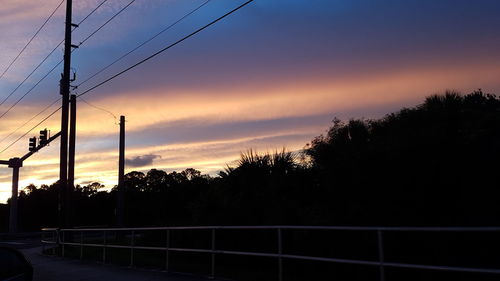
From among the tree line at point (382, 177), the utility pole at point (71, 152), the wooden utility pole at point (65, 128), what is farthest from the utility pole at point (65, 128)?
the tree line at point (382, 177)

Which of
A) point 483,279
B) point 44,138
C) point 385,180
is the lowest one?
point 483,279

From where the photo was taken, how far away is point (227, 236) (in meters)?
16.0

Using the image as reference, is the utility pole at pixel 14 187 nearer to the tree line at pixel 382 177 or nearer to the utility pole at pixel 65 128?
the utility pole at pixel 65 128

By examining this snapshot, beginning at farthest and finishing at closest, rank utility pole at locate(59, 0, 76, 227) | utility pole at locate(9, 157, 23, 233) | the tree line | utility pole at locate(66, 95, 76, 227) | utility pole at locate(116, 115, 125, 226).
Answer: utility pole at locate(9, 157, 23, 233), utility pole at locate(116, 115, 125, 226), utility pole at locate(66, 95, 76, 227), utility pole at locate(59, 0, 76, 227), the tree line

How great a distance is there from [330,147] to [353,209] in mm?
3445

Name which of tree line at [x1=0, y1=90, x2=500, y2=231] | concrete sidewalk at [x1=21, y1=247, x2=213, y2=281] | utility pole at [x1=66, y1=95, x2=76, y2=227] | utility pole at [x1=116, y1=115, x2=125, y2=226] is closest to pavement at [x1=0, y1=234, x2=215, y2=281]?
concrete sidewalk at [x1=21, y1=247, x2=213, y2=281]

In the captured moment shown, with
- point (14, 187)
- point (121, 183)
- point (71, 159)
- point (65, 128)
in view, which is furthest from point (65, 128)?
point (14, 187)

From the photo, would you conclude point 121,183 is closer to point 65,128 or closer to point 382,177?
point 65,128

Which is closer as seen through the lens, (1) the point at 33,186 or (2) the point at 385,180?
(2) the point at 385,180

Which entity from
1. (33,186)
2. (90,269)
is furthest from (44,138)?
(33,186)

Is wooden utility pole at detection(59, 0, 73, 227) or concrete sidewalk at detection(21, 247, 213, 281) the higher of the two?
wooden utility pole at detection(59, 0, 73, 227)

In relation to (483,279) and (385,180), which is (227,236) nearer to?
(385,180)

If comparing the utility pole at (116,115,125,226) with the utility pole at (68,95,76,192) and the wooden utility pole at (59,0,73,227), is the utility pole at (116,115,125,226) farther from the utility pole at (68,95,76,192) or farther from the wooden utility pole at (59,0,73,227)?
the wooden utility pole at (59,0,73,227)

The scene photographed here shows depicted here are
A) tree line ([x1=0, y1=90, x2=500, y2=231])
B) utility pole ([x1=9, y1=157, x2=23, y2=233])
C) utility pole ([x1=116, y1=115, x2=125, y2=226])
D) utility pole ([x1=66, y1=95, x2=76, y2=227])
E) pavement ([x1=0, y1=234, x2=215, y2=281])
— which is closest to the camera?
pavement ([x1=0, y1=234, x2=215, y2=281])
